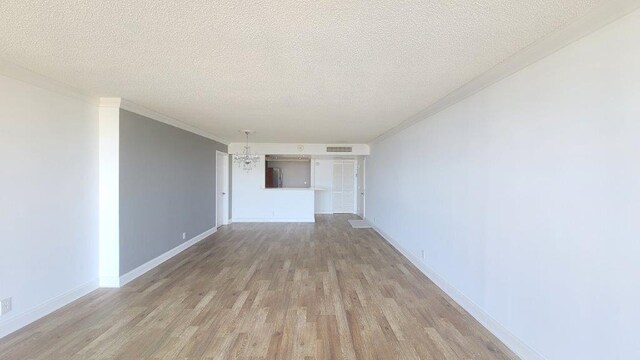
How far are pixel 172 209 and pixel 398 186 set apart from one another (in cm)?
407

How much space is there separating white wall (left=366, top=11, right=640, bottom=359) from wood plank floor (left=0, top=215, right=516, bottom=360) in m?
0.50

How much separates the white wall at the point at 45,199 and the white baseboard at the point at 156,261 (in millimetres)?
330

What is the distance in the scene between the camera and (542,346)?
6.52 ft

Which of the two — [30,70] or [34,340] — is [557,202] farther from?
[30,70]

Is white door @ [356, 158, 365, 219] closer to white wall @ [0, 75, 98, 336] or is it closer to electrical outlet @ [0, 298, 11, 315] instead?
white wall @ [0, 75, 98, 336]

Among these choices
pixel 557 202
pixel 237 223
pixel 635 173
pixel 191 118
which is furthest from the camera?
pixel 237 223

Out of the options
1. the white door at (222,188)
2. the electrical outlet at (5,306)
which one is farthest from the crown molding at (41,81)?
the white door at (222,188)

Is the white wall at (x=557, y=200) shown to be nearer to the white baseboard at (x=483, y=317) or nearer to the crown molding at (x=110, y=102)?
the white baseboard at (x=483, y=317)

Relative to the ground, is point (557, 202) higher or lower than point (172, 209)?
higher

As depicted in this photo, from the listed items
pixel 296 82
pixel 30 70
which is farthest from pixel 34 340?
pixel 296 82

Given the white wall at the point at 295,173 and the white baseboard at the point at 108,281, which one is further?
the white wall at the point at 295,173

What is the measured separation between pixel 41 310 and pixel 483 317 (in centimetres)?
425

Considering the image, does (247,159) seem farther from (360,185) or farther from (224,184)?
(360,185)

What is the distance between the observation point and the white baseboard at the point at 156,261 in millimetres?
3652
